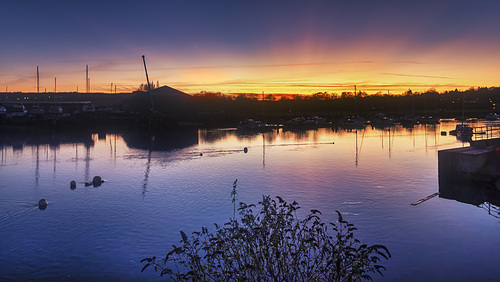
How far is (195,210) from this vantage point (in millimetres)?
20250

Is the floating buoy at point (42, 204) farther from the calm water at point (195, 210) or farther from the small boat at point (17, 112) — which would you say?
the small boat at point (17, 112)

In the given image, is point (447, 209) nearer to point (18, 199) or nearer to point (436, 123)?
point (18, 199)

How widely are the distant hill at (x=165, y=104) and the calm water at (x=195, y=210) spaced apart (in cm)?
8863

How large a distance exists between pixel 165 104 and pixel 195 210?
387ft

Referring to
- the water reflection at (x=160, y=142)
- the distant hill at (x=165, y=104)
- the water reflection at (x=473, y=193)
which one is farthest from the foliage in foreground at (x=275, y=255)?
A: the distant hill at (x=165, y=104)

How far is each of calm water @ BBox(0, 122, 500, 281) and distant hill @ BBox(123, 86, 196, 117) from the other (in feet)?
291

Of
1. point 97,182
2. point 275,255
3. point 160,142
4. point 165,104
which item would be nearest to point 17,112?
point 165,104

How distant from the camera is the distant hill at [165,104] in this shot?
12900cm

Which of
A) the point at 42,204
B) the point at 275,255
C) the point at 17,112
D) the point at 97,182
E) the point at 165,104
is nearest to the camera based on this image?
the point at 275,255

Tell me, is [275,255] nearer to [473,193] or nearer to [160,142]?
[473,193]

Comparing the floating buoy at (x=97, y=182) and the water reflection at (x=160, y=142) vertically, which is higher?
the water reflection at (x=160, y=142)

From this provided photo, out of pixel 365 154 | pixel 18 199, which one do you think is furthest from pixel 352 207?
pixel 365 154

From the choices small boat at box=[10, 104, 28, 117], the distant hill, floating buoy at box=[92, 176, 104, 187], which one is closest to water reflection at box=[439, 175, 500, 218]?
floating buoy at box=[92, 176, 104, 187]

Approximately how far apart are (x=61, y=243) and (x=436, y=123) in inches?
5278
